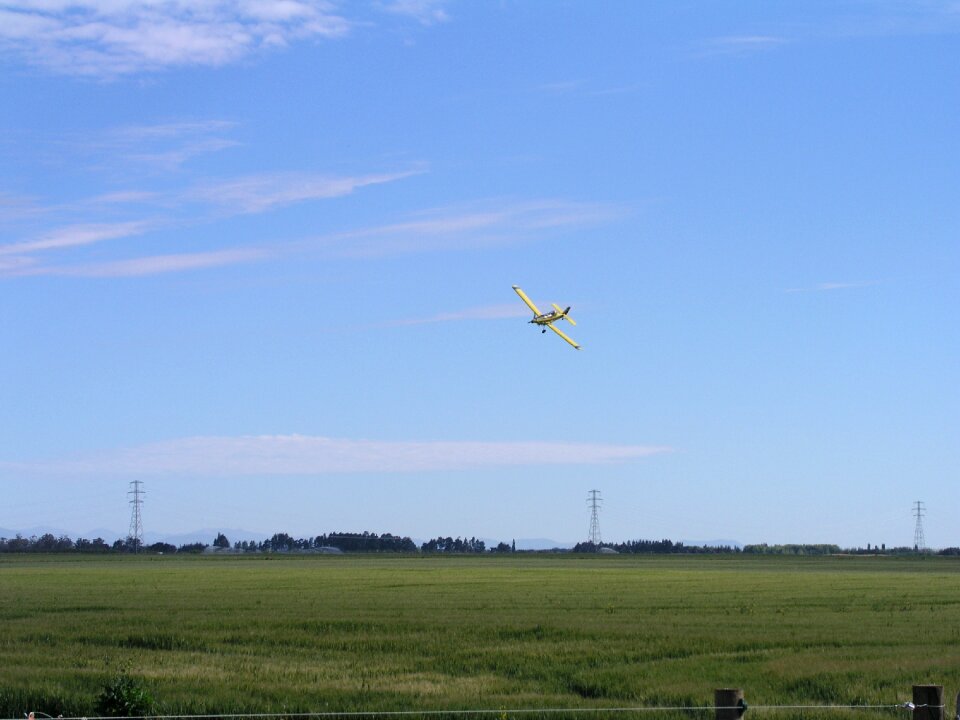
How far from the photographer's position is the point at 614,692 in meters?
24.9

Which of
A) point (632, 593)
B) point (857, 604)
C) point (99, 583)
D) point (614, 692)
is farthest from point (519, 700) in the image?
point (99, 583)

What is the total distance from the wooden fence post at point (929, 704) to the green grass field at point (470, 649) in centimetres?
1037

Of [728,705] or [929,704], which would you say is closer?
[929,704]

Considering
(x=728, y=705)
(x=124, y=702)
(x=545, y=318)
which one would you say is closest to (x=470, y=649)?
(x=124, y=702)

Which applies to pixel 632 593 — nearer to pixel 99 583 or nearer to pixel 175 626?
pixel 175 626

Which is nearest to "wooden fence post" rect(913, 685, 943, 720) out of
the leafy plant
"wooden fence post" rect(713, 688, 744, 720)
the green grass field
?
"wooden fence post" rect(713, 688, 744, 720)

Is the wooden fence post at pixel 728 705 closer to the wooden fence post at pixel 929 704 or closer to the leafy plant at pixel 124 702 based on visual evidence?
the wooden fence post at pixel 929 704

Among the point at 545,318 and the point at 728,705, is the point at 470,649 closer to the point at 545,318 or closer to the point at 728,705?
the point at 728,705

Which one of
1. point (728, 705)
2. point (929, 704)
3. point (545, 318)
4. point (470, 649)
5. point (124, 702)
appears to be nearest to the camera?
point (929, 704)

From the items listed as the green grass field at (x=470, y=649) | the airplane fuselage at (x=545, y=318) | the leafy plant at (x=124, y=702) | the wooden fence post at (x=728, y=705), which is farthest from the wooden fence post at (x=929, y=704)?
the airplane fuselage at (x=545, y=318)

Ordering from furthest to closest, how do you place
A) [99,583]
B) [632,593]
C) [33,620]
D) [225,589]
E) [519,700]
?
[99,583] < [225,589] < [632,593] < [33,620] < [519,700]

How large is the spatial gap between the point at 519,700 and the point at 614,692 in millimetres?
2267

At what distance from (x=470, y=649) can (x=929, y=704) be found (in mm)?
19300

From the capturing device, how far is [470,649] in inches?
1236
